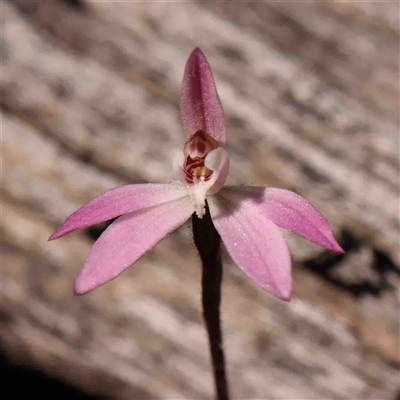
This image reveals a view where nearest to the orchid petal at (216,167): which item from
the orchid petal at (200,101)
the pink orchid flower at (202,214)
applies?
the pink orchid flower at (202,214)

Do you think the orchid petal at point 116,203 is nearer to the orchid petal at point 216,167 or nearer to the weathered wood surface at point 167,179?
the orchid petal at point 216,167

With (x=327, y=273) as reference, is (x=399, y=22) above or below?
above

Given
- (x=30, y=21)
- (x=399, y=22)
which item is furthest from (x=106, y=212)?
(x=399, y=22)

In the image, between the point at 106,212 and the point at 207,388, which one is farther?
the point at 207,388

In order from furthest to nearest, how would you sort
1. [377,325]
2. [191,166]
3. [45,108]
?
[45,108] < [377,325] < [191,166]

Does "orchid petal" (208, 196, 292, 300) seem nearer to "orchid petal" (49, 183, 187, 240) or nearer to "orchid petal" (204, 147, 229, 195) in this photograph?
"orchid petal" (204, 147, 229, 195)

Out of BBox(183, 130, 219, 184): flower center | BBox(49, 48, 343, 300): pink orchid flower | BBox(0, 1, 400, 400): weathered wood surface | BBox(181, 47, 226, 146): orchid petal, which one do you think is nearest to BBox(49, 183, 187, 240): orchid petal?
BBox(49, 48, 343, 300): pink orchid flower

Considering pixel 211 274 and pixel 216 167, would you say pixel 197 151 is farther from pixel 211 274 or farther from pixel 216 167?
pixel 211 274

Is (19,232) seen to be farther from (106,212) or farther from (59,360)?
(106,212)
